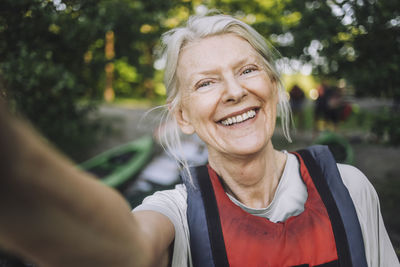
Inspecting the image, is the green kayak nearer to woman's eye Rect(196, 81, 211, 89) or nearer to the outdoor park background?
the outdoor park background

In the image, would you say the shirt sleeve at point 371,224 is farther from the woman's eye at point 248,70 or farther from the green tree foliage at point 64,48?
the green tree foliage at point 64,48

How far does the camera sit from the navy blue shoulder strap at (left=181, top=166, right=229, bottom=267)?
1175mm

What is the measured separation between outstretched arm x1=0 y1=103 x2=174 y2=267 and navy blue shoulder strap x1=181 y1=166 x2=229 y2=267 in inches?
26.4

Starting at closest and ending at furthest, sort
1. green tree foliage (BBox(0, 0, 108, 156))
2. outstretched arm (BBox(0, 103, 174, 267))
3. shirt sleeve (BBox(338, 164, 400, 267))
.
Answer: outstretched arm (BBox(0, 103, 174, 267)) → shirt sleeve (BBox(338, 164, 400, 267)) → green tree foliage (BBox(0, 0, 108, 156))

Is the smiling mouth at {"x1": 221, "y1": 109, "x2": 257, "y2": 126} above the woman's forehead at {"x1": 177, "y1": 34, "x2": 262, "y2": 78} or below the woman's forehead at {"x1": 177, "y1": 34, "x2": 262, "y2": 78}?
below

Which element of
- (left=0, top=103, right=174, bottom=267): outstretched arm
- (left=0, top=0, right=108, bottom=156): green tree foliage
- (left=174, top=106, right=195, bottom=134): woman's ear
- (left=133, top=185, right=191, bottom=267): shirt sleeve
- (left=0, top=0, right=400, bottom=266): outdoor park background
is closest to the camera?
(left=0, top=103, right=174, bottom=267): outstretched arm

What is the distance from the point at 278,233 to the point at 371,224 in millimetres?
469

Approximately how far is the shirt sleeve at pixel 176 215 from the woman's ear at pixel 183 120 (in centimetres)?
42

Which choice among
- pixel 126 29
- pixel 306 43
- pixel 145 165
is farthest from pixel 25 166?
pixel 145 165

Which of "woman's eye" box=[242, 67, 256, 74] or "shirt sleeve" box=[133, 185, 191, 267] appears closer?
"shirt sleeve" box=[133, 185, 191, 267]

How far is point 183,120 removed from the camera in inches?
62.8

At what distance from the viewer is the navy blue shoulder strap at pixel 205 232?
46.3 inches

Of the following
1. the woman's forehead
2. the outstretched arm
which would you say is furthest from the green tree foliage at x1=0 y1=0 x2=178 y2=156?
the outstretched arm

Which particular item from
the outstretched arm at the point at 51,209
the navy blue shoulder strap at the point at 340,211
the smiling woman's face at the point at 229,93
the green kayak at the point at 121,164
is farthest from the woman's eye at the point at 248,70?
the green kayak at the point at 121,164
